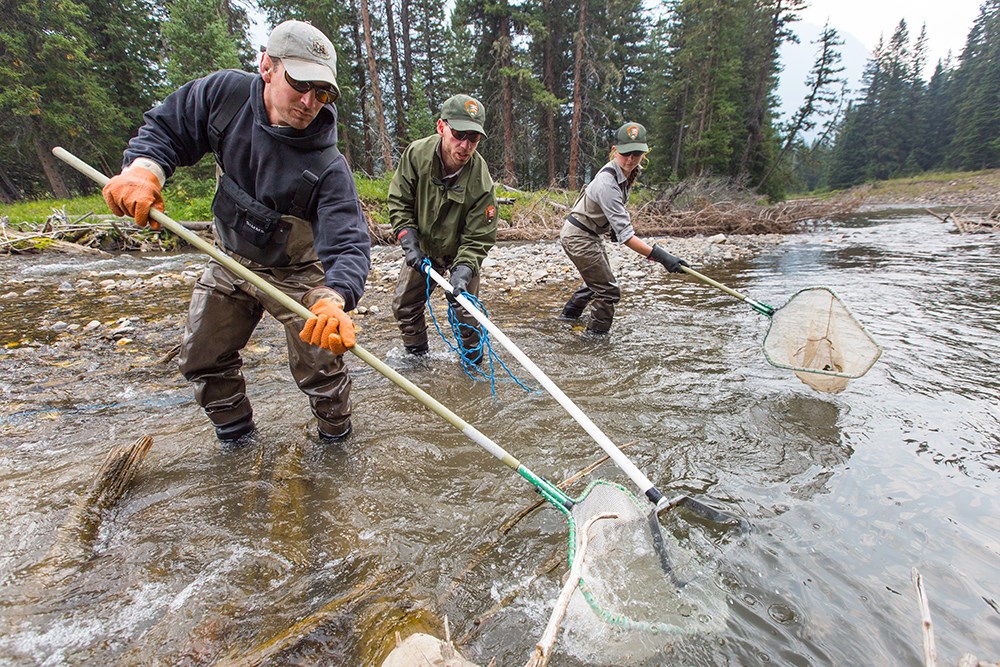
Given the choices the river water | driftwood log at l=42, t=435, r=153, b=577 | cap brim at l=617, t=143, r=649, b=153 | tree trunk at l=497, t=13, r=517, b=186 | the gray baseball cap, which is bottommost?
the river water

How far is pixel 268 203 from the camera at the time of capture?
2711mm

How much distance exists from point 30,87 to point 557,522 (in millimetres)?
34533

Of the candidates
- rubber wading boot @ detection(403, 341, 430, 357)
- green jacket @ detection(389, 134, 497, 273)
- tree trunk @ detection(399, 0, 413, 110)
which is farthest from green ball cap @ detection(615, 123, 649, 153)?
tree trunk @ detection(399, 0, 413, 110)

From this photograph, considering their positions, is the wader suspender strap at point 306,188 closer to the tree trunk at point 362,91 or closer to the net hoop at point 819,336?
the net hoop at point 819,336


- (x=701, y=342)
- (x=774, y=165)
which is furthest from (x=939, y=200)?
(x=701, y=342)

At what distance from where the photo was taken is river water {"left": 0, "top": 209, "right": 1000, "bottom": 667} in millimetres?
1860

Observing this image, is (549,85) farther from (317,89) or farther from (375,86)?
(317,89)

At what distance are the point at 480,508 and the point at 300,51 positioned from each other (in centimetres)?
265

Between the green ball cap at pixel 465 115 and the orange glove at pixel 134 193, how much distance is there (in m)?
2.26

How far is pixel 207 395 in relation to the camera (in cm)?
296

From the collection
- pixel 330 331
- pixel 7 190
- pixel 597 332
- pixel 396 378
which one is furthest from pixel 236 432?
pixel 7 190

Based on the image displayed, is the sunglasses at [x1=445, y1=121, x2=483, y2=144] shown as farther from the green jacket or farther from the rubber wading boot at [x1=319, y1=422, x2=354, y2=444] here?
the rubber wading boot at [x1=319, y1=422, x2=354, y2=444]

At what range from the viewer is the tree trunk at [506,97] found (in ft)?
76.9

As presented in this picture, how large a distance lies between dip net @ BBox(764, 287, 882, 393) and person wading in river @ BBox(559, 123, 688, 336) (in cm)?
148
